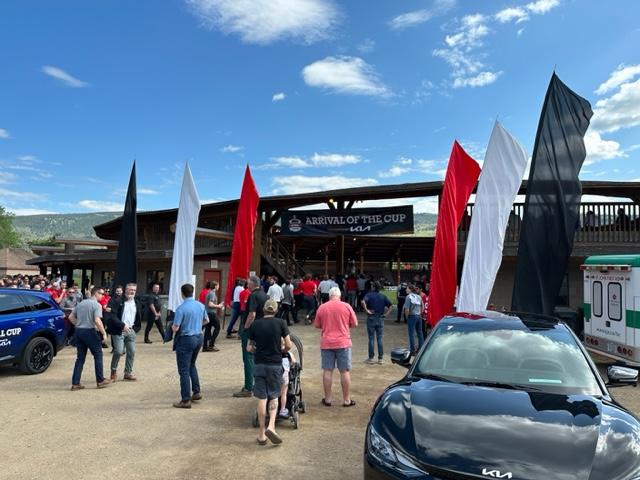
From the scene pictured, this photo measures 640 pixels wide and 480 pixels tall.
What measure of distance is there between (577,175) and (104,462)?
922 centimetres


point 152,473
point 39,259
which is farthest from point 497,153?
point 39,259

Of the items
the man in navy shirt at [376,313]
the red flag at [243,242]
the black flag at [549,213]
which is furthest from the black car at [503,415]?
the red flag at [243,242]

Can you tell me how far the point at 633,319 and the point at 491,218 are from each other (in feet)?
10.6

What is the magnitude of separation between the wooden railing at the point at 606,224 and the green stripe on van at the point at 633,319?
26.2ft

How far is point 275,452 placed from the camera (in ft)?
17.4

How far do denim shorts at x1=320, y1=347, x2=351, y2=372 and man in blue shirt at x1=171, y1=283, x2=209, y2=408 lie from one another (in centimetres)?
194

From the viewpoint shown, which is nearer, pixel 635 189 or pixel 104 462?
pixel 104 462

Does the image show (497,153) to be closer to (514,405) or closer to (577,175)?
(577,175)

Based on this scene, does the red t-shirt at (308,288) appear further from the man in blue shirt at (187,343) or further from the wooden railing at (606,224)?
the man in blue shirt at (187,343)

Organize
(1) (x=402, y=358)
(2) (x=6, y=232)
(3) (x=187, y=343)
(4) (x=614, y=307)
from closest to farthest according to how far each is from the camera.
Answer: (1) (x=402, y=358)
(3) (x=187, y=343)
(4) (x=614, y=307)
(2) (x=6, y=232)

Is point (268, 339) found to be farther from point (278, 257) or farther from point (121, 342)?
point (278, 257)

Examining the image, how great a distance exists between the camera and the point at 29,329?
372 inches

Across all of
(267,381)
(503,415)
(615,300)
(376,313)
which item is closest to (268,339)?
(267,381)

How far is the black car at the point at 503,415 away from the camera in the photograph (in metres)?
2.86
